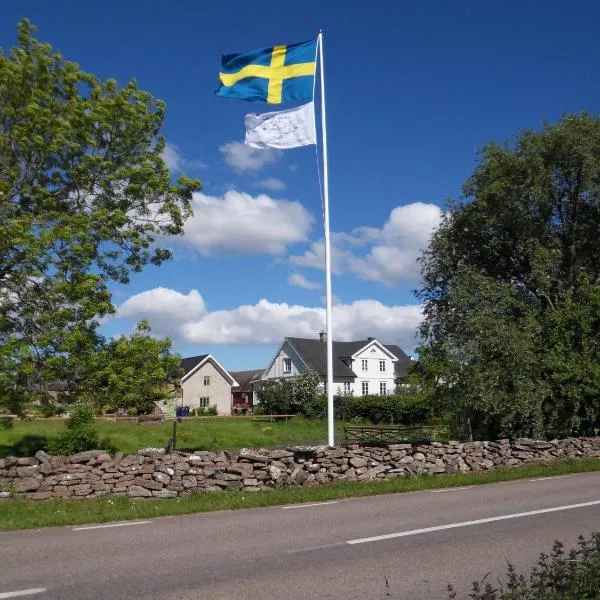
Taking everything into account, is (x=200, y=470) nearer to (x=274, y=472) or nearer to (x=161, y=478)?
(x=161, y=478)

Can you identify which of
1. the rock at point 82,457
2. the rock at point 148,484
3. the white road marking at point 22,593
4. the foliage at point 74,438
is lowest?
the white road marking at point 22,593

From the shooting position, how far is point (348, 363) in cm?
7988

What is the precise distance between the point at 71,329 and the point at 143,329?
196 centimetres

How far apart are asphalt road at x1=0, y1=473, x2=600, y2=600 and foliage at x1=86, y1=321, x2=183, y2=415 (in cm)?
566

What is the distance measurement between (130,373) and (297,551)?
371 inches

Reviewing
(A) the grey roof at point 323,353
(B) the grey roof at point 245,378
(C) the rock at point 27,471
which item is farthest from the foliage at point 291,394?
(C) the rock at point 27,471

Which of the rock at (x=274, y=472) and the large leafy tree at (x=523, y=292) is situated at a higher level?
the large leafy tree at (x=523, y=292)

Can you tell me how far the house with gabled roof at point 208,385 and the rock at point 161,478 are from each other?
66.6 m

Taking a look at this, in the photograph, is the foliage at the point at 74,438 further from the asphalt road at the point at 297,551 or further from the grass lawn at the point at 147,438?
the asphalt road at the point at 297,551

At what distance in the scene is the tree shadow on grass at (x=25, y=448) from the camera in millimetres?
→ 19930

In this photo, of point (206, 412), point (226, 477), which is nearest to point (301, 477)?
point (226, 477)

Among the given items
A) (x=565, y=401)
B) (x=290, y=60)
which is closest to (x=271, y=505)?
(x=290, y=60)

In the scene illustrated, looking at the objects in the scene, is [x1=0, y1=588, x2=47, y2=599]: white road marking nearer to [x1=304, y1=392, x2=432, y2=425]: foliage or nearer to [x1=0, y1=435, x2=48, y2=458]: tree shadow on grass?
[x1=0, y1=435, x2=48, y2=458]: tree shadow on grass

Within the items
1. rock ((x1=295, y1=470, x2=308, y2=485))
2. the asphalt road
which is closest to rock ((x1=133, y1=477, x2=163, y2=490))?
the asphalt road
